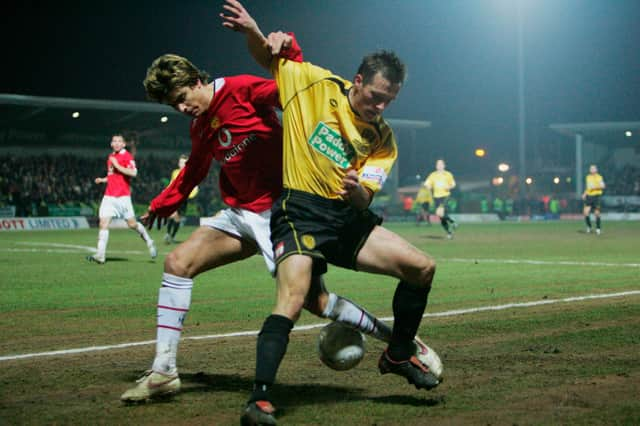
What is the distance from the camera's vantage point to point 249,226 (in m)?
5.84

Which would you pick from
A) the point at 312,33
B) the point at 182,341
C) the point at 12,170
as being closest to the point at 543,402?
the point at 182,341

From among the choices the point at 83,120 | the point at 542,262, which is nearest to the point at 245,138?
the point at 542,262

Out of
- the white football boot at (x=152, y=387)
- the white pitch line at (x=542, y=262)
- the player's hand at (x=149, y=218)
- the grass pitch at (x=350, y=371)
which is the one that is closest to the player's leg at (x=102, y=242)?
the grass pitch at (x=350, y=371)

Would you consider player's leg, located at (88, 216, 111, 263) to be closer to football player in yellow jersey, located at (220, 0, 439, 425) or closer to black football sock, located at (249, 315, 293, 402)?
football player in yellow jersey, located at (220, 0, 439, 425)

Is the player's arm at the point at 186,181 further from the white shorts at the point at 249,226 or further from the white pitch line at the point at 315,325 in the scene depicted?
the white pitch line at the point at 315,325

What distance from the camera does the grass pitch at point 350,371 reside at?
203 inches

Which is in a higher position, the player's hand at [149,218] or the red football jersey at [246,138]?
the red football jersey at [246,138]

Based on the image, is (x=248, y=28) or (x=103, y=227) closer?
(x=248, y=28)

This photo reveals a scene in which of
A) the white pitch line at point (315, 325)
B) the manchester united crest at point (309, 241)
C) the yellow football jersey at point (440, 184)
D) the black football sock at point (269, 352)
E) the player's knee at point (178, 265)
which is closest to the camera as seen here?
the black football sock at point (269, 352)

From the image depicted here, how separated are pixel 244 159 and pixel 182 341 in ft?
8.67

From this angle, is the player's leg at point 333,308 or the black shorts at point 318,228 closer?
the black shorts at point 318,228

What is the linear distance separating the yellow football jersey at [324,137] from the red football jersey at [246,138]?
34 cm

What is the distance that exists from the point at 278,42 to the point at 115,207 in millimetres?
13194

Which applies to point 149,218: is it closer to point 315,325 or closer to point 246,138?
point 246,138
